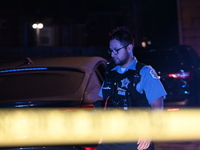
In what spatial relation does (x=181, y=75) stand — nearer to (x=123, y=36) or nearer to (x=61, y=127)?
(x=123, y=36)

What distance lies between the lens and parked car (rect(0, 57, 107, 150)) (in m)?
3.69

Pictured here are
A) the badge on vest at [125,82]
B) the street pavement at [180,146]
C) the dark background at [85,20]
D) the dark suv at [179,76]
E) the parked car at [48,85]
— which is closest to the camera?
the badge on vest at [125,82]

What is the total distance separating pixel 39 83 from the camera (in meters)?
4.17

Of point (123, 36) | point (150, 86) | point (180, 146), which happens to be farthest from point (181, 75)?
point (150, 86)

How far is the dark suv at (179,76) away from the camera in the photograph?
23.0 feet

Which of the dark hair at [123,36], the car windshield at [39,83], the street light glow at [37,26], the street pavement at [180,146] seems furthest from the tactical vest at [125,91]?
the street light glow at [37,26]

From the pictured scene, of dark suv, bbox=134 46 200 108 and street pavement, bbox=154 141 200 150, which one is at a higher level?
dark suv, bbox=134 46 200 108

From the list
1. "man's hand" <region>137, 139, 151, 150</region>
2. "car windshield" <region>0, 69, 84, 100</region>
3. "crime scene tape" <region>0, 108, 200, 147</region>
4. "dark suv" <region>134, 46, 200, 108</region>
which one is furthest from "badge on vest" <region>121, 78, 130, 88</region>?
"dark suv" <region>134, 46, 200, 108</region>

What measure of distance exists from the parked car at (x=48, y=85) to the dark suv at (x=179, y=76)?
2.78 meters

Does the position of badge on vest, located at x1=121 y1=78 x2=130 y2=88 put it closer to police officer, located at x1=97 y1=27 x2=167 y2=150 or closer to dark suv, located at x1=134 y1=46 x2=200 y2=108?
police officer, located at x1=97 y1=27 x2=167 y2=150

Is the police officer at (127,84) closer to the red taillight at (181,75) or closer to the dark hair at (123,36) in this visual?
the dark hair at (123,36)

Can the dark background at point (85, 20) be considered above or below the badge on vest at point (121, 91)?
above

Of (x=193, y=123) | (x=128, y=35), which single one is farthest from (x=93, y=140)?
(x=193, y=123)

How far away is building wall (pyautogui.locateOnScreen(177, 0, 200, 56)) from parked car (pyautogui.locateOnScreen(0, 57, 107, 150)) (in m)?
8.20
